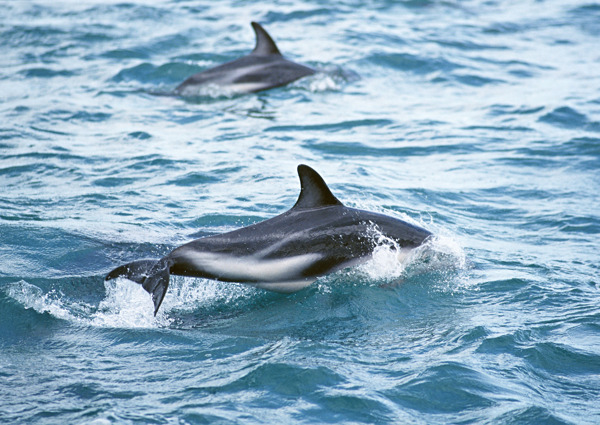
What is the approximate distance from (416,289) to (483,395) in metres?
1.98

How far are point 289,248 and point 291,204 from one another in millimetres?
2908

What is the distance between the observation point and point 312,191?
7.79 metres

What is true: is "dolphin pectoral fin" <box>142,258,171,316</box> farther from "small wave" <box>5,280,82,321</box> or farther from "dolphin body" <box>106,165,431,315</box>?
"small wave" <box>5,280,82,321</box>

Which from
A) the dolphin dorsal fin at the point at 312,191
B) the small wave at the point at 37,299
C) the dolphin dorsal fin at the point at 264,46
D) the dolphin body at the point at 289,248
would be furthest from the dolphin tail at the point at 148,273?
the dolphin dorsal fin at the point at 264,46

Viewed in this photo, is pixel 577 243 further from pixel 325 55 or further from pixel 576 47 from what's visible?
pixel 576 47

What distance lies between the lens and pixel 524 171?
12.4 m

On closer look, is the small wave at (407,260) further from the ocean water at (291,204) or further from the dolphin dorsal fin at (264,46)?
the dolphin dorsal fin at (264,46)

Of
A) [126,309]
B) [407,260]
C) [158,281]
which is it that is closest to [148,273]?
[158,281]

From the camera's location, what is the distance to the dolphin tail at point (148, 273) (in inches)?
283

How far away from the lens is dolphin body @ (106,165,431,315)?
750cm

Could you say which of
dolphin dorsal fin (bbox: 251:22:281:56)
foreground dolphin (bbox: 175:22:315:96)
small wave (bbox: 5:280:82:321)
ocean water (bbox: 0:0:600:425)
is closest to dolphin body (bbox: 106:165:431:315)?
ocean water (bbox: 0:0:600:425)

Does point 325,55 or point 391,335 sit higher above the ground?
point 325,55

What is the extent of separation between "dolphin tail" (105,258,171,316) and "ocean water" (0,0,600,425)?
0.28 meters

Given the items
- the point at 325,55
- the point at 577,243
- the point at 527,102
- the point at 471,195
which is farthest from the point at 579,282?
the point at 325,55
